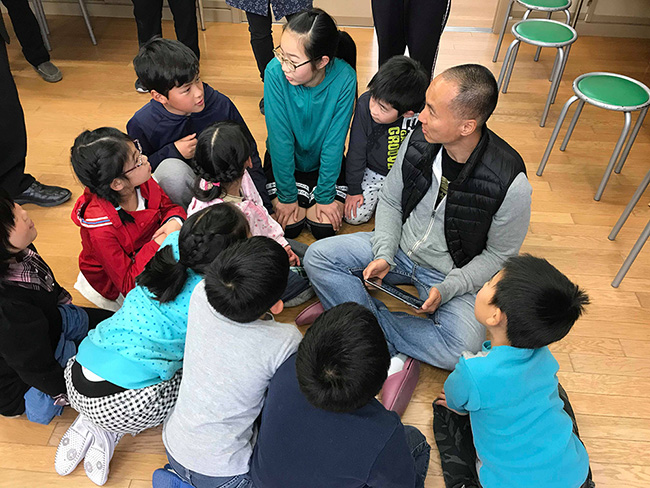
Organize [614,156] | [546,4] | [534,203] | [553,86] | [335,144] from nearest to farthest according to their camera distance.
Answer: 1. [335,144]
2. [614,156]
3. [534,203]
4. [553,86]
5. [546,4]

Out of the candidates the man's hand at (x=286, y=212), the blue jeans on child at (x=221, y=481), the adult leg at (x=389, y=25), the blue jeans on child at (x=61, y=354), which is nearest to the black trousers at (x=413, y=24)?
the adult leg at (x=389, y=25)

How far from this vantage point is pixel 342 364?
0.94 m

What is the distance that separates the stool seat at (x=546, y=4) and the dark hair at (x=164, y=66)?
203cm

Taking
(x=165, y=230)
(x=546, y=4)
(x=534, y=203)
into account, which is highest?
(x=546, y=4)

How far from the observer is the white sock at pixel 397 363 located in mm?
1585

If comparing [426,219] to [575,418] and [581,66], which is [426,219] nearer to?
[575,418]

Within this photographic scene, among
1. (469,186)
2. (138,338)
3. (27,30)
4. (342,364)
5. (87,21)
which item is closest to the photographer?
(342,364)

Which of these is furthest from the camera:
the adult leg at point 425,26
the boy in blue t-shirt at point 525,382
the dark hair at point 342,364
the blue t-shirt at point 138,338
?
the adult leg at point 425,26

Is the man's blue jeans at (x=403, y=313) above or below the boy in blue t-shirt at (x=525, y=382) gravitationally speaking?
below

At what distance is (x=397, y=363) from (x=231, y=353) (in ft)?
2.28

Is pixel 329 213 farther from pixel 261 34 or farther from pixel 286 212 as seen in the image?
pixel 261 34

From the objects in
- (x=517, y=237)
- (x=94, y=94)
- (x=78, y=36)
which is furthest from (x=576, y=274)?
(x=78, y=36)

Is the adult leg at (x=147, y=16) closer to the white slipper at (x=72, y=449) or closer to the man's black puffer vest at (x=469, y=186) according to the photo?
the man's black puffer vest at (x=469, y=186)

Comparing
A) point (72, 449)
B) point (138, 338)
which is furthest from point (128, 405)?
point (72, 449)
